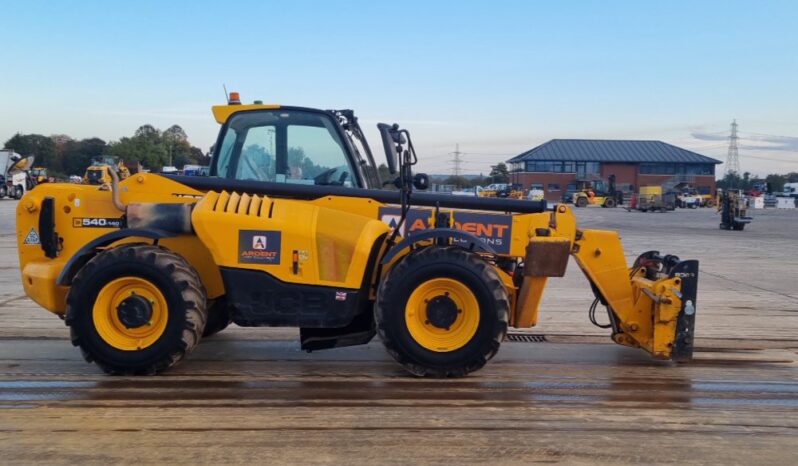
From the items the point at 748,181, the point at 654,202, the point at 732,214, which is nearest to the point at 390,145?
the point at 732,214

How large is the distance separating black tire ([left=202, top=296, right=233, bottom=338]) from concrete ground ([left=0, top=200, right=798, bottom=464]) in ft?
0.76

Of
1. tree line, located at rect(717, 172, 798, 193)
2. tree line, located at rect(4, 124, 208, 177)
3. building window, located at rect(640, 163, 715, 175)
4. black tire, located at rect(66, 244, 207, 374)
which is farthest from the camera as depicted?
tree line, located at rect(717, 172, 798, 193)

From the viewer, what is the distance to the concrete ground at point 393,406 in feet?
14.9

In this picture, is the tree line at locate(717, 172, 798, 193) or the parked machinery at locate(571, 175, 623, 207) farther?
the tree line at locate(717, 172, 798, 193)

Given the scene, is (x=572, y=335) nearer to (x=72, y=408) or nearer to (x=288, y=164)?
(x=288, y=164)

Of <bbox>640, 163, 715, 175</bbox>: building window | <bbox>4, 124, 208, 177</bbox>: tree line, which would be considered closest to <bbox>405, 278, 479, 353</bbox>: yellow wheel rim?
<bbox>4, 124, 208, 177</bbox>: tree line

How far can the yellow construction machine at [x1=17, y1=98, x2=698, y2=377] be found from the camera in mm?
5879

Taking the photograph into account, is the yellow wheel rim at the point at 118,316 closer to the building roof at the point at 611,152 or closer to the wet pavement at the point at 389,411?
the wet pavement at the point at 389,411

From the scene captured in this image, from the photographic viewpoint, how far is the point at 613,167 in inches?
3526

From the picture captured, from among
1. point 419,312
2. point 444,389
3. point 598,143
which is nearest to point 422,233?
point 419,312

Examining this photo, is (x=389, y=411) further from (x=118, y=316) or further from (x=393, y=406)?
(x=118, y=316)

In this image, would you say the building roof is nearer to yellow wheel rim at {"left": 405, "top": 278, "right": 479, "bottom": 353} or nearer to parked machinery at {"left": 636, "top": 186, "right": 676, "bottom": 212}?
parked machinery at {"left": 636, "top": 186, "right": 676, "bottom": 212}

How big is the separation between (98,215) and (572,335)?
17.3 ft

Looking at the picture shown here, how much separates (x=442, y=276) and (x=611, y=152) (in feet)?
293
